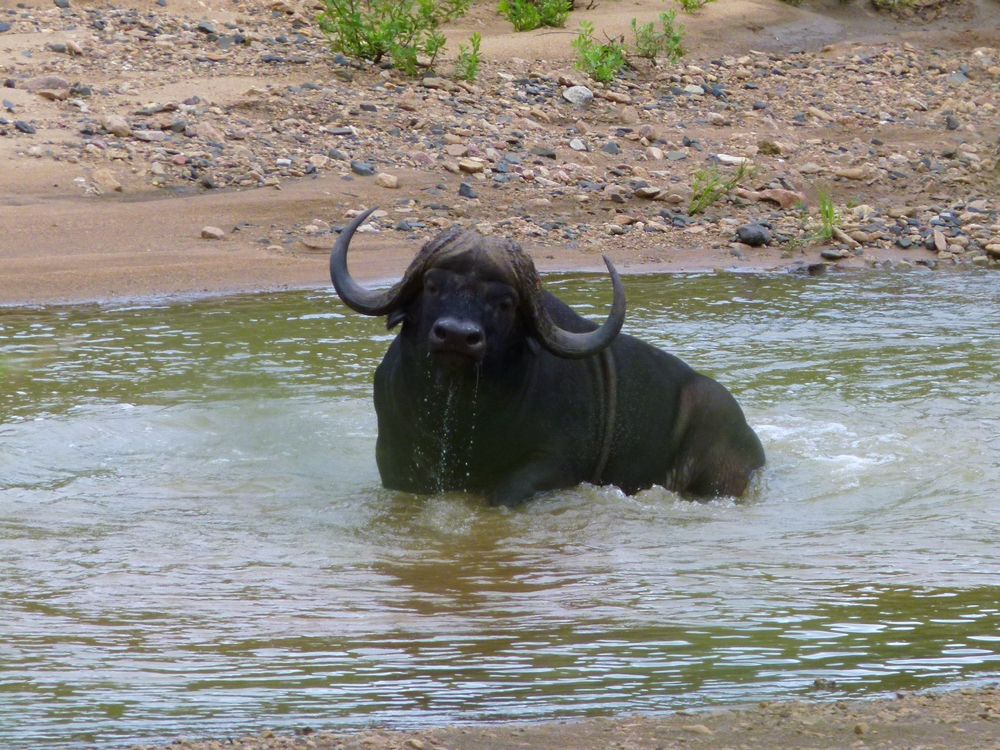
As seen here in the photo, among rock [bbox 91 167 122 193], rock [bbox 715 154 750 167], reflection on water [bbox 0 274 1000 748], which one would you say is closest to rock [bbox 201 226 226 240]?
rock [bbox 91 167 122 193]

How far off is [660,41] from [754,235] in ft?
17.9

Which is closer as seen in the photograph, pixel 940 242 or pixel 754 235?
pixel 754 235

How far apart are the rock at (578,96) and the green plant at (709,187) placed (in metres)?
1.95

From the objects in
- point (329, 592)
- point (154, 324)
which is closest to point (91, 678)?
point (329, 592)

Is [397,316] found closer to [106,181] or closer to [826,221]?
[106,181]

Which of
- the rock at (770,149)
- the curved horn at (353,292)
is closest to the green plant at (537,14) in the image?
the rock at (770,149)

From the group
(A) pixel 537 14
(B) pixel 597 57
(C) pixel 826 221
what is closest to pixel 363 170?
(C) pixel 826 221

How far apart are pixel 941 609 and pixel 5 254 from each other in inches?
337

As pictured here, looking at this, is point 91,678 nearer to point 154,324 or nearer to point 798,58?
point 154,324

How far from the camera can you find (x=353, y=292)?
23.4ft

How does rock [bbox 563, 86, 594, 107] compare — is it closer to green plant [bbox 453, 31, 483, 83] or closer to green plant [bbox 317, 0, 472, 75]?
green plant [bbox 453, 31, 483, 83]

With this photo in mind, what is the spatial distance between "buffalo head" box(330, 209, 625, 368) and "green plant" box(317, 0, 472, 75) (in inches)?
388

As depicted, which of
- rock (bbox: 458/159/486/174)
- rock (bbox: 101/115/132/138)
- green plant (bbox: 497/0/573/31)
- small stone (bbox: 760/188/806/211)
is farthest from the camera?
green plant (bbox: 497/0/573/31)

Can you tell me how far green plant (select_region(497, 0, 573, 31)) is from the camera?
19109mm
